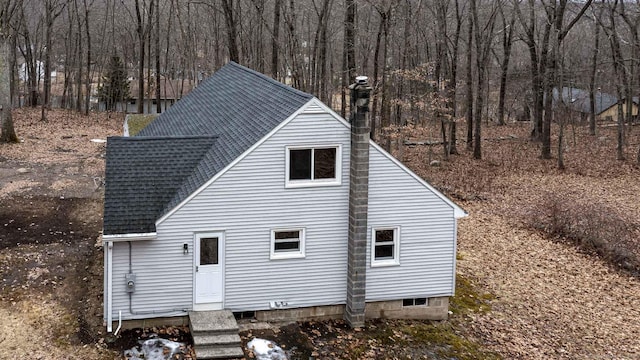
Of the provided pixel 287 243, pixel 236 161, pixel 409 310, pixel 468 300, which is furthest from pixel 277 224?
pixel 468 300

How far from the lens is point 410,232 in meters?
15.9

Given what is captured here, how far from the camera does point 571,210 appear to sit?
2566cm

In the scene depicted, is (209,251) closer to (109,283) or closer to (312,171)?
(109,283)

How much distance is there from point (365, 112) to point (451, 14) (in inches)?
1273

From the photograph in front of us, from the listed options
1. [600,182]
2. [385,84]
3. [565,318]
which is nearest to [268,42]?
[385,84]

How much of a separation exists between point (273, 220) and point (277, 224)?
0.13 metres

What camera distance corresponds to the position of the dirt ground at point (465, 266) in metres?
14.6

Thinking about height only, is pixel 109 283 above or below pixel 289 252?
below

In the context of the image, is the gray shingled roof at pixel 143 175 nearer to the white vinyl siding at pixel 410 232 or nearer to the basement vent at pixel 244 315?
the basement vent at pixel 244 315

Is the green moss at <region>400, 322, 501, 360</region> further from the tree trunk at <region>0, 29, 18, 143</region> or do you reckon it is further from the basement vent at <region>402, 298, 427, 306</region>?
the tree trunk at <region>0, 29, 18, 143</region>

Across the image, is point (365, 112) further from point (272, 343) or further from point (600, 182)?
point (600, 182)

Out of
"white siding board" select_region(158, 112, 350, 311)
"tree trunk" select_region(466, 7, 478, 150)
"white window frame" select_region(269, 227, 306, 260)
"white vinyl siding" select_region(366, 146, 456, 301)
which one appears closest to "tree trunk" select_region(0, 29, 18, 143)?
"white siding board" select_region(158, 112, 350, 311)

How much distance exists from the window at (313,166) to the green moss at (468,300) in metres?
5.09

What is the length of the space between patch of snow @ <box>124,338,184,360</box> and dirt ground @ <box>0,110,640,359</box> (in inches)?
14.8
